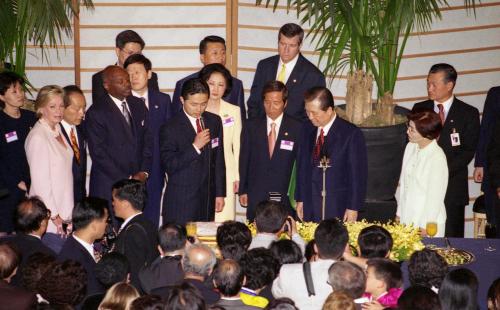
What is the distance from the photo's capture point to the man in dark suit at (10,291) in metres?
5.32

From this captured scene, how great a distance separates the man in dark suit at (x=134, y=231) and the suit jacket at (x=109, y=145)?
60.0 inches

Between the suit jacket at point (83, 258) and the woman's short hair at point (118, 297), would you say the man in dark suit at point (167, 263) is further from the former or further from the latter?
the woman's short hair at point (118, 297)

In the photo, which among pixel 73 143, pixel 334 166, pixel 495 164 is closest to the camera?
pixel 334 166

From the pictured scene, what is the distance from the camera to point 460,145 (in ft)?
28.9

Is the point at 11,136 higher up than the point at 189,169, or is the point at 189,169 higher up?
the point at 11,136

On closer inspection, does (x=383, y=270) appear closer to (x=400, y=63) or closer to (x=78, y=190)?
(x=78, y=190)

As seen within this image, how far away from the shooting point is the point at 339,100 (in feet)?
33.9

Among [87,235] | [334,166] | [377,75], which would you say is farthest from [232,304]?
[377,75]

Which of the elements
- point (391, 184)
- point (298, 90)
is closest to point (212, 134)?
point (298, 90)

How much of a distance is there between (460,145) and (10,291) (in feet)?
15.7

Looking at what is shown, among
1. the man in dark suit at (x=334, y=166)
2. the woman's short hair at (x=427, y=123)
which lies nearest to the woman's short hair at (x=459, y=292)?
the woman's short hair at (x=427, y=123)

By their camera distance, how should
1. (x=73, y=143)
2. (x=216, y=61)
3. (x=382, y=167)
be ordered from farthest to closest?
(x=382, y=167) → (x=216, y=61) → (x=73, y=143)

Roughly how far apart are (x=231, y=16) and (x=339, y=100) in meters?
1.45

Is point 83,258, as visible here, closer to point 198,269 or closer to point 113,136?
point 198,269
